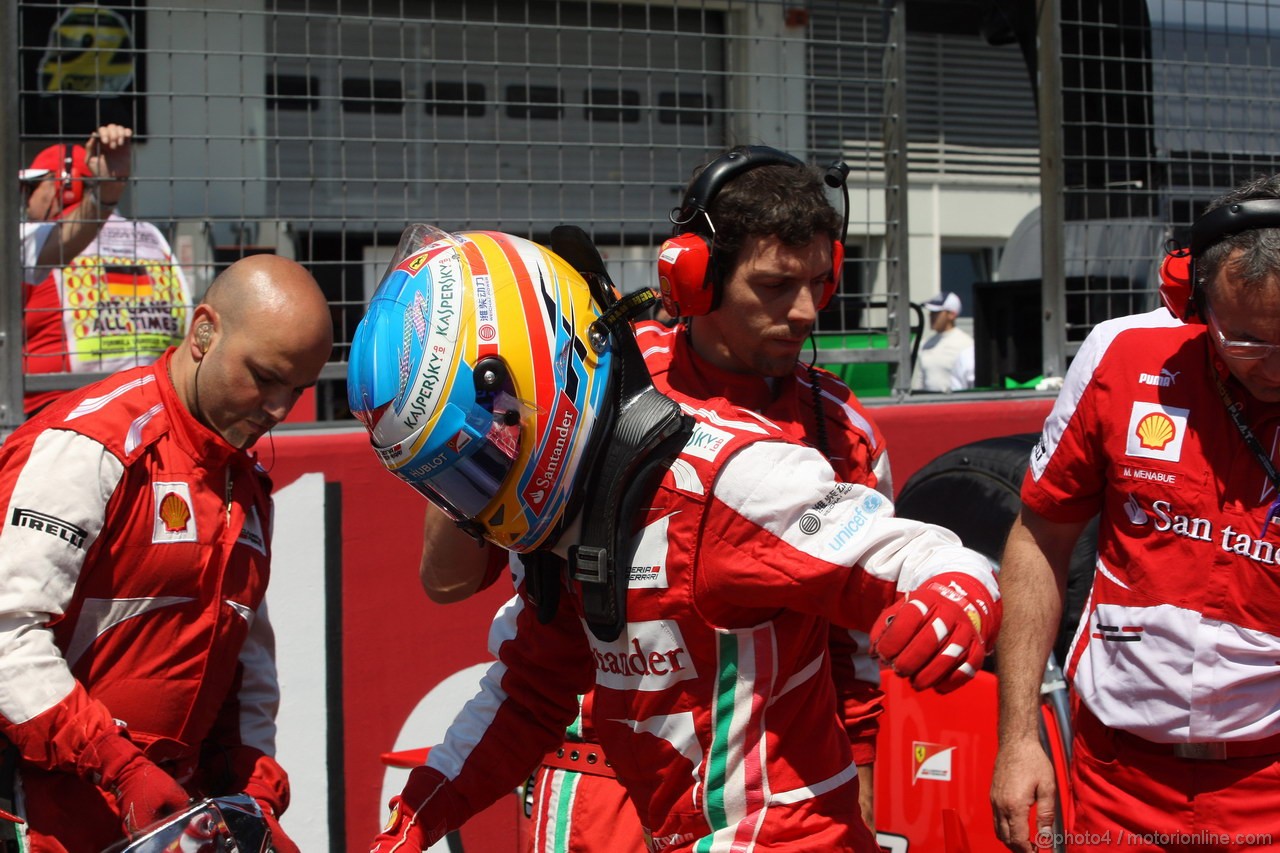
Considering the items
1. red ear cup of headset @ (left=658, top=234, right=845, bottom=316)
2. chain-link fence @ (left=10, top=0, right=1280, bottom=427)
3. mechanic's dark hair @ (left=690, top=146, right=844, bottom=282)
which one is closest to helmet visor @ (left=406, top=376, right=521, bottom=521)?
red ear cup of headset @ (left=658, top=234, right=845, bottom=316)

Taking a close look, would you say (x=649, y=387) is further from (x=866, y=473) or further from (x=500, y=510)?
(x=866, y=473)

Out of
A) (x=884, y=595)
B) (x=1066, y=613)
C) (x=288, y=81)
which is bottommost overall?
(x=1066, y=613)

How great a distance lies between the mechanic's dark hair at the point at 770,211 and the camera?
2.81 m

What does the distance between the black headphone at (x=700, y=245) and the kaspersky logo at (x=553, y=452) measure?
3.02 ft

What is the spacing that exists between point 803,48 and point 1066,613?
274cm

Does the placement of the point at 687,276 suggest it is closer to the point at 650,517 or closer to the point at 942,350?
the point at 650,517

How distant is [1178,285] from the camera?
2.61 m

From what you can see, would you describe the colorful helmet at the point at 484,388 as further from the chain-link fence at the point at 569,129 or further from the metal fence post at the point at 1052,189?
the metal fence post at the point at 1052,189

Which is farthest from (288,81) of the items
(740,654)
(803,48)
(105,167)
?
(740,654)

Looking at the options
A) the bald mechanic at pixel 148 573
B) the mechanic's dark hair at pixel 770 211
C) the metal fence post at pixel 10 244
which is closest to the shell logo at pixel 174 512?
the bald mechanic at pixel 148 573

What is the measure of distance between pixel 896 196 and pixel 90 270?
3.02m

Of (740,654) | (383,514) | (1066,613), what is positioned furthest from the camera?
(383,514)

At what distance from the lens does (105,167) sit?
4.34 m

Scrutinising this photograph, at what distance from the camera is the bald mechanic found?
2.53 m
